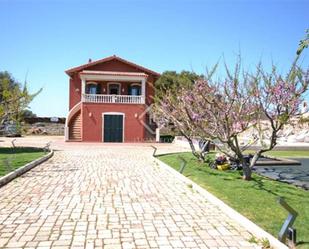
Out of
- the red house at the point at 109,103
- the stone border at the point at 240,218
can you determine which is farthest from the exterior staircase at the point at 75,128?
the stone border at the point at 240,218

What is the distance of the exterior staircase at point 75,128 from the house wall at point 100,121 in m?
1.53

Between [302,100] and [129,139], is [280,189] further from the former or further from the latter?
[129,139]

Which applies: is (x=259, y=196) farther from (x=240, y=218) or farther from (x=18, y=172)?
(x=18, y=172)

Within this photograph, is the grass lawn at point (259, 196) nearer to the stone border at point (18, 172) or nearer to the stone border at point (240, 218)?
the stone border at point (240, 218)

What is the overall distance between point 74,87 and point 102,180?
27382 millimetres

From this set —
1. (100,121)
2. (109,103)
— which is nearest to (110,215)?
(100,121)

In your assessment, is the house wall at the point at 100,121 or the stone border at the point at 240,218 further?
the house wall at the point at 100,121

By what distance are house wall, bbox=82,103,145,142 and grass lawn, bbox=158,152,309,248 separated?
21.7 metres

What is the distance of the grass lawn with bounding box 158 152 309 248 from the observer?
23.2ft

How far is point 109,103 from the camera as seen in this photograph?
118 feet

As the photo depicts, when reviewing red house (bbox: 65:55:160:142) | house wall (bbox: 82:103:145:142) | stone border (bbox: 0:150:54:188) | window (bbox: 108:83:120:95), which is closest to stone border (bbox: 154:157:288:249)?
stone border (bbox: 0:150:54:188)

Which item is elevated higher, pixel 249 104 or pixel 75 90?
pixel 75 90

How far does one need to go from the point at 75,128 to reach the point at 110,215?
29893mm

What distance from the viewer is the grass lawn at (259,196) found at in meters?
7.06
